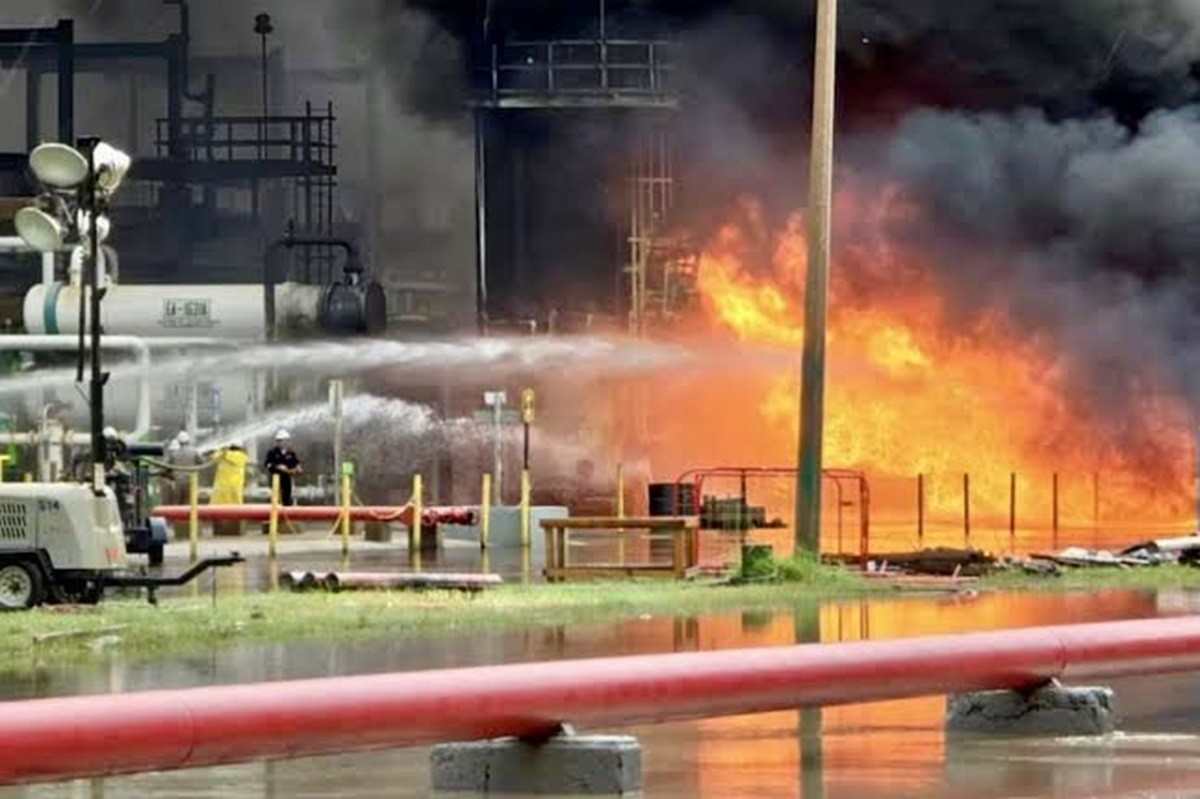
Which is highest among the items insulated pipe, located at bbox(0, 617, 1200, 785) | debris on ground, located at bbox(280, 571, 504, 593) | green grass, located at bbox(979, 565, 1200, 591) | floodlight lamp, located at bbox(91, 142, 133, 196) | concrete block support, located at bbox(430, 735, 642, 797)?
floodlight lamp, located at bbox(91, 142, 133, 196)

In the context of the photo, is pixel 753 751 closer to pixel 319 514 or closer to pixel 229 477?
pixel 319 514

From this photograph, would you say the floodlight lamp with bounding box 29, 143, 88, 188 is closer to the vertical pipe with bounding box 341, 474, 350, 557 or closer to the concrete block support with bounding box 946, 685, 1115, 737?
the vertical pipe with bounding box 341, 474, 350, 557

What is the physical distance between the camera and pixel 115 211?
61.6 metres

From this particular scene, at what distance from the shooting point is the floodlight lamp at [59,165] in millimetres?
27078

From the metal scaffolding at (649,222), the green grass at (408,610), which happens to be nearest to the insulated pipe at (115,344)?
the metal scaffolding at (649,222)

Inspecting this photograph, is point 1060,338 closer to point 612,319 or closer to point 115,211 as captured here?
point 612,319

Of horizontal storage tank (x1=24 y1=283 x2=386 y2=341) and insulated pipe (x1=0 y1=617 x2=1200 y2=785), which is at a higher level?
horizontal storage tank (x1=24 y1=283 x2=386 y2=341)

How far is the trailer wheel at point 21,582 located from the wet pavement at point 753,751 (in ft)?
14.3

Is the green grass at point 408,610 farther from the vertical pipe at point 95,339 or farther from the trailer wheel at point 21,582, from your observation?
the vertical pipe at point 95,339

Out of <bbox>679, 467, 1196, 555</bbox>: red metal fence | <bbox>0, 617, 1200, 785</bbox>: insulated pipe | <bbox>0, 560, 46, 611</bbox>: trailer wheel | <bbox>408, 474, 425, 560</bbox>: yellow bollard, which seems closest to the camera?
<bbox>0, 617, 1200, 785</bbox>: insulated pipe

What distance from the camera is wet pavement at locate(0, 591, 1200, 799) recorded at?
12391 millimetres

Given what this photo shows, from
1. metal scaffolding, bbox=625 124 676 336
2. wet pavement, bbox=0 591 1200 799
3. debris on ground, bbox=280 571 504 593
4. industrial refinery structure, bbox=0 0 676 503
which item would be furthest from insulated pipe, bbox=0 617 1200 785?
metal scaffolding, bbox=625 124 676 336

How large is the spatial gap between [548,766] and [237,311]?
1686 inches

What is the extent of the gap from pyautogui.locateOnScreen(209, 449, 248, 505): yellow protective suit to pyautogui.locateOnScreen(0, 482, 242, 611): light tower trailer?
18205mm
